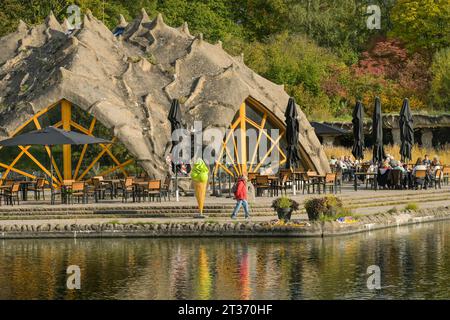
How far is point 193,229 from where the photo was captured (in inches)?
1031

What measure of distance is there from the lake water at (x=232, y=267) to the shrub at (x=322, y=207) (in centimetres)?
92

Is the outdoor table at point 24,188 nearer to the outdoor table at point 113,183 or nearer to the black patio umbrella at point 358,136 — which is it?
the outdoor table at point 113,183

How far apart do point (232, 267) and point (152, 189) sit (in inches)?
457

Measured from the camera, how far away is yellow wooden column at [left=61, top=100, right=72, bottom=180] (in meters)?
37.7

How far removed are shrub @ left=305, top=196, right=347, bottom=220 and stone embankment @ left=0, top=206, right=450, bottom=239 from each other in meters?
0.36

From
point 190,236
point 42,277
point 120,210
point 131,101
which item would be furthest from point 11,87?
point 42,277

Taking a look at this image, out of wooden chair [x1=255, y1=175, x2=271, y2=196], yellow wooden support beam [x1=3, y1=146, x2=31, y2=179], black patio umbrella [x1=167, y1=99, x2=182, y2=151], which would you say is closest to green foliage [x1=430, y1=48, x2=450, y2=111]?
yellow wooden support beam [x1=3, y1=146, x2=31, y2=179]

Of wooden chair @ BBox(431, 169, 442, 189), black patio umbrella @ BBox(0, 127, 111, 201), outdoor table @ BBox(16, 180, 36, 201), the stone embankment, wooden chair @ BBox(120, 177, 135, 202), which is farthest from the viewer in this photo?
wooden chair @ BBox(431, 169, 442, 189)

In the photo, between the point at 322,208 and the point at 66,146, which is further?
the point at 66,146

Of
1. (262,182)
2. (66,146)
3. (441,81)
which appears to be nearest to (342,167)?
(262,182)

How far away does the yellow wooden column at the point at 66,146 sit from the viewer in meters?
37.7

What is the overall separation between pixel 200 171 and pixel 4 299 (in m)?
10.9

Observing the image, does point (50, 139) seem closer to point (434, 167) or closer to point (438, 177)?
point (438, 177)

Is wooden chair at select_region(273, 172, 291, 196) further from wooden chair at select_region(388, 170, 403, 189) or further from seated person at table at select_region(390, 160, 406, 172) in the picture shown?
seated person at table at select_region(390, 160, 406, 172)
